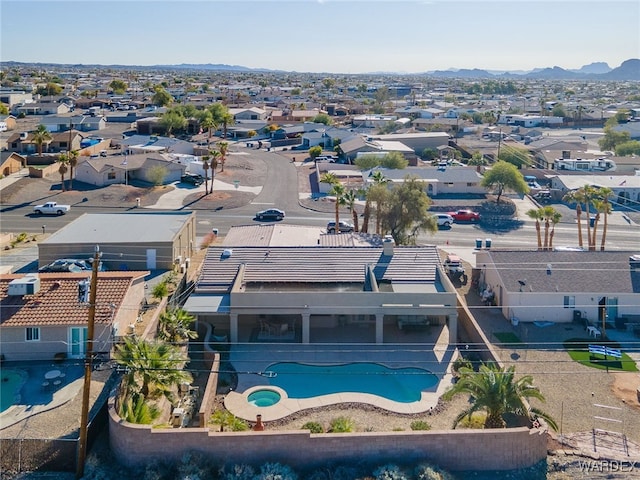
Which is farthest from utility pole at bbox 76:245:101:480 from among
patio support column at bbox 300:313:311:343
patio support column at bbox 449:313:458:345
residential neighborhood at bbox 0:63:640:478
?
patio support column at bbox 449:313:458:345

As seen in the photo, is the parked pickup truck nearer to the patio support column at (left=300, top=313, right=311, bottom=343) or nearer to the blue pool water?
the patio support column at (left=300, top=313, right=311, bottom=343)

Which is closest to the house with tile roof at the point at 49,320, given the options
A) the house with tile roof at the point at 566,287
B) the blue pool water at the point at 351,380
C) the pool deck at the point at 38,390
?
the pool deck at the point at 38,390

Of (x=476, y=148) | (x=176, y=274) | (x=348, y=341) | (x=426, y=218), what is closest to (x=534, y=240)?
(x=426, y=218)

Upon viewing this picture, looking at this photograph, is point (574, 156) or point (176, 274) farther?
point (574, 156)

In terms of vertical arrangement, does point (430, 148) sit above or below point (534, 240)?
above

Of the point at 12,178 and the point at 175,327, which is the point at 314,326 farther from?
the point at 12,178

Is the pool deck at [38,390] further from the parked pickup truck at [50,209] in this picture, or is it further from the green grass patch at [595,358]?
the parked pickup truck at [50,209]

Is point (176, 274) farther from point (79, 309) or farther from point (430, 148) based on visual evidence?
point (430, 148)
